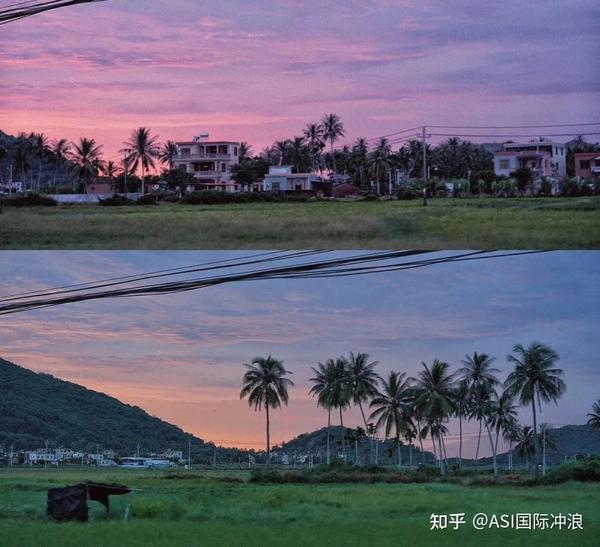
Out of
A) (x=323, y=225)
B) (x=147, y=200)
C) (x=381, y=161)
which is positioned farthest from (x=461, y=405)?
(x=147, y=200)

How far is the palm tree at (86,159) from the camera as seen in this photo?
7508mm

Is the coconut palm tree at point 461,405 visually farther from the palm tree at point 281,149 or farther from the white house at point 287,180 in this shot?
the palm tree at point 281,149

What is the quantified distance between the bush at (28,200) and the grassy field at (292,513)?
1.72 m

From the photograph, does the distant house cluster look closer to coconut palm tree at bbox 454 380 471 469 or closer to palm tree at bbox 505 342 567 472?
coconut palm tree at bbox 454 380 471 469

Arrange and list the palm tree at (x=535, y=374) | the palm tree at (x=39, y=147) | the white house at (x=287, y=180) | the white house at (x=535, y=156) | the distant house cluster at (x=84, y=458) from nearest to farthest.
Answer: the white house at (x=535, y=156)
the white house at (x=287, y=180)
the palm tree at (x=39, y=147)
the palm tree at (x=535, y=374)
the distant house cluster at (x=84, y=458)

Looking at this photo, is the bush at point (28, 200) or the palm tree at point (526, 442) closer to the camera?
the bush at point (28, 200)

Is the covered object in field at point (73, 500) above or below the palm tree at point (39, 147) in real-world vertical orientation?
below

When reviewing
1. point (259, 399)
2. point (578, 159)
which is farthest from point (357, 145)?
point (259, 399)

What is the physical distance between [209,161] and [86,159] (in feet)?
2.51

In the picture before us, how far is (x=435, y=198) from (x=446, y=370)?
116 centimetres

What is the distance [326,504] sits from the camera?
764 centimetres

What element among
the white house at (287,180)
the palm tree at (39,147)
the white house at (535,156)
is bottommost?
the white house at (287,180)

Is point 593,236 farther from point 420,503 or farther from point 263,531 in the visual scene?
point 263,531

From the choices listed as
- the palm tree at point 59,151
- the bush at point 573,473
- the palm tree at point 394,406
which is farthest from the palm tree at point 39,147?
the bush at point 573,473
